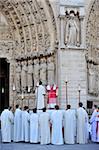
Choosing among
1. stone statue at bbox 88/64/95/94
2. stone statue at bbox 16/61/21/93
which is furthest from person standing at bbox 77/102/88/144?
stone statue at bbox 16/61/21/93

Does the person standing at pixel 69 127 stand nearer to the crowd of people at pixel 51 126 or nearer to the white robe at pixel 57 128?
the crowd of people at pixel 51 126

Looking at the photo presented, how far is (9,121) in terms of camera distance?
11953 millimetres

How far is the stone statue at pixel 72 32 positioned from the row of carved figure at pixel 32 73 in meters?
1.02

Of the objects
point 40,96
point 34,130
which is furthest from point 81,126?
point 40,96

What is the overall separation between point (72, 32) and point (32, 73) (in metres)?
2.37

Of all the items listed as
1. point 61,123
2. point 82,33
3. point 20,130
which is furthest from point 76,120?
point 82,33

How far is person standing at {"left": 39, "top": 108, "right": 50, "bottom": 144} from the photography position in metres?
11.4

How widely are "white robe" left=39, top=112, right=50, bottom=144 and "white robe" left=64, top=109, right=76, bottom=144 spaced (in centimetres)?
52

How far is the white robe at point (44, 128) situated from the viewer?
447 inches

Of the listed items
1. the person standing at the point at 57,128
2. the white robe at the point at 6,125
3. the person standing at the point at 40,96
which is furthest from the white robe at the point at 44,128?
the person standing at the point at 40,96

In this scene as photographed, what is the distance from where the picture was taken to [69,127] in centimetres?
1148

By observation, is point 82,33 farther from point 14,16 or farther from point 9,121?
point 9,121

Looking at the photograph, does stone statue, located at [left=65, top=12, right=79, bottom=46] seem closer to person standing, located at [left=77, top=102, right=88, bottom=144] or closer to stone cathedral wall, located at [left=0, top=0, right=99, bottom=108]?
stone cathedral wall, located at [left=0, top=0, right=99, bottom=108]

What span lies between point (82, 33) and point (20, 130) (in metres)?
5.30
